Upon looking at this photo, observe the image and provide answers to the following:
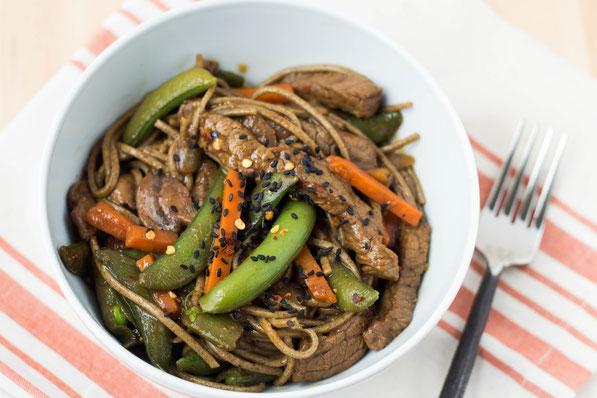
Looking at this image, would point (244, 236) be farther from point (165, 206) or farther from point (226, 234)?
point (165, 206)

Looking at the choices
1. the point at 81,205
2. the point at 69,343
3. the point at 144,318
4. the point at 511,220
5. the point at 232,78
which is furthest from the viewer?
the point at 511,220

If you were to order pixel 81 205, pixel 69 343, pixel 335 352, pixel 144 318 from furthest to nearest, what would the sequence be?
pixel 69 343, pixel 81 205, pixel 335 352, pixel 144 318

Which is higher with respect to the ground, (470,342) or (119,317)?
(119,317)

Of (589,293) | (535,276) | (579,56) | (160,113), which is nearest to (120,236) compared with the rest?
(160,113)

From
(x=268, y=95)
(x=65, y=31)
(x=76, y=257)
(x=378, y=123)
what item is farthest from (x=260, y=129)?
(x=65, y=31)

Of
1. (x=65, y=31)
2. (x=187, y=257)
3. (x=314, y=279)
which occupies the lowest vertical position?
(x=314, y=279)

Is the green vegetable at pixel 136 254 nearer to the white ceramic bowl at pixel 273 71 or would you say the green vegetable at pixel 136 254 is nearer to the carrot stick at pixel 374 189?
the white ceramic bowl at pixel 273 71

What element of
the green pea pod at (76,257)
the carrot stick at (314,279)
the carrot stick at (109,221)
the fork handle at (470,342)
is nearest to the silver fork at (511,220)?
the fork handle at (470,342)
